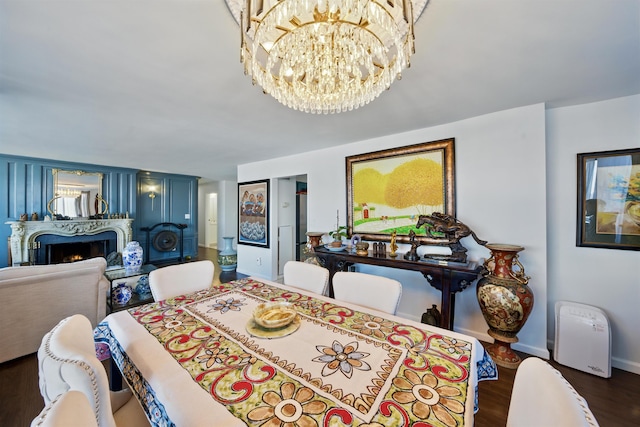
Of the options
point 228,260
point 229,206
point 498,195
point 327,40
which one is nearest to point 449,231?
point 498,195

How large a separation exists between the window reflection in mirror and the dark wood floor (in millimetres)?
3669

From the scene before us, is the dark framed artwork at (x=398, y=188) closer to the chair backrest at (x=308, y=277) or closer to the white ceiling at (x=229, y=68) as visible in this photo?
the white ceiling at (x=229, y=68)

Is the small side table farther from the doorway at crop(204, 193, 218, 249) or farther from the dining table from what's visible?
the doorway at crop(204, 193, 218, 249)

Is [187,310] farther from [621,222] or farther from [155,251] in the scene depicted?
[155,251]

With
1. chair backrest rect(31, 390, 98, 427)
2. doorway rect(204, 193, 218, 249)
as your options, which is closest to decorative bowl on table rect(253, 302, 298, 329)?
chair backrest rect(31, 390, 98, 427)

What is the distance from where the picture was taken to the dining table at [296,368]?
0.69m

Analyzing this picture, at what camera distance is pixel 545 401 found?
626 millimetres

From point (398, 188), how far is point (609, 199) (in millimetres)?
1722

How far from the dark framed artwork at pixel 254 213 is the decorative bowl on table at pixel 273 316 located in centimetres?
305

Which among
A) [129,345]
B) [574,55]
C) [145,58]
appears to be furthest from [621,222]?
[145,58]

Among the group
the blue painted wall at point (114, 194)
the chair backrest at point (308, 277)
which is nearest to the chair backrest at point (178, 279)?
the chair backrest at point (308, 277)

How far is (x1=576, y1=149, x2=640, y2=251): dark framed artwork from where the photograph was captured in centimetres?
187

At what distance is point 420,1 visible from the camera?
1.04 metres

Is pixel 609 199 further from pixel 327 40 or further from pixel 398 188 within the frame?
pixel 327 40
